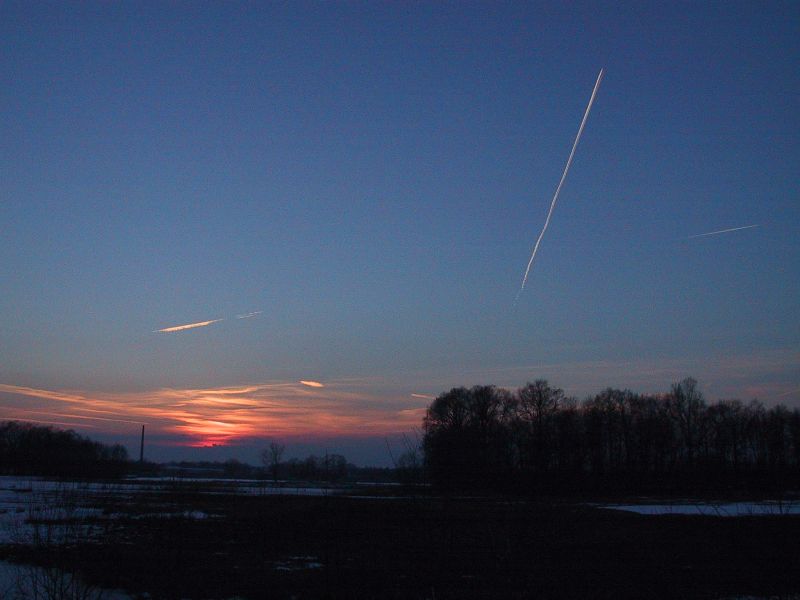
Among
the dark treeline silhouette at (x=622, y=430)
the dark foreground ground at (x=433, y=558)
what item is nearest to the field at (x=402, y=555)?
the dark foreground ground at (x=433, y=558)

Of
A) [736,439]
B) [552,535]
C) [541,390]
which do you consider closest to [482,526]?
[552,535]

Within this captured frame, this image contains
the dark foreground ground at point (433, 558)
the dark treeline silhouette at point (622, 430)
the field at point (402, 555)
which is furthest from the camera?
the dark treeline silhouette at point (622, 430)

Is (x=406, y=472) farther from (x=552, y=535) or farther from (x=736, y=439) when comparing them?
(x=736, y=439)

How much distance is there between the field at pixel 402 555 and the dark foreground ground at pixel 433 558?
6 centimetres

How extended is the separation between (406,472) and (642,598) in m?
10.4

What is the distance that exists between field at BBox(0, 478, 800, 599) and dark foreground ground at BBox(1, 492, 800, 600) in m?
0.06

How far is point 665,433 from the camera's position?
4560 inches

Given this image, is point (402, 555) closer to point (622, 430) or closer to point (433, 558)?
point (433, 558)

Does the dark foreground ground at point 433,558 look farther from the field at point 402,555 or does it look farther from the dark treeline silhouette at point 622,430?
the dark treeline silhouette at point 622,430

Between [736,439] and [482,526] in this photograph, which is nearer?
[482,526]

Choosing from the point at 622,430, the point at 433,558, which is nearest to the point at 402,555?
the point at 433,558

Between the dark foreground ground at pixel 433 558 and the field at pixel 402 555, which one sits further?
the dark foreground ground at pixel 433 558

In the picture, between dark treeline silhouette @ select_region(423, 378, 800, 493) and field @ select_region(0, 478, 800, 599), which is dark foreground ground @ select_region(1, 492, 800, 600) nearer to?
field @ select_region(0, 478, 800, 599)

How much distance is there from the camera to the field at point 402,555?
1653 cm
